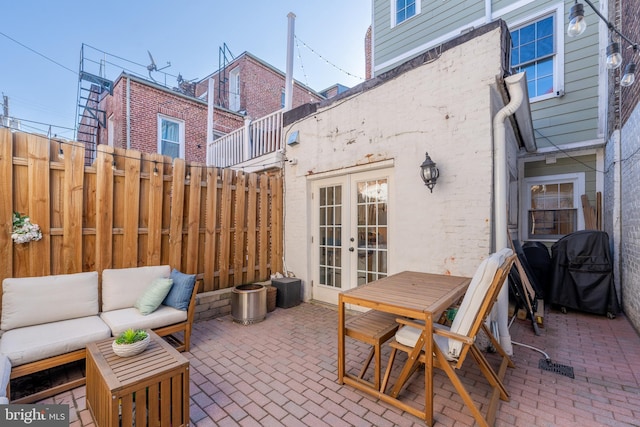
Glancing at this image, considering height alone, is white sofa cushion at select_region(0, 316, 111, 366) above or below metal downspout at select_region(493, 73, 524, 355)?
below

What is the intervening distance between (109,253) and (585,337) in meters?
6.21

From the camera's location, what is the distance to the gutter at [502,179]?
311 centimetres

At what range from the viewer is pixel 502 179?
3096 mm

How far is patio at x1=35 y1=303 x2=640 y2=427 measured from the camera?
2146 mm

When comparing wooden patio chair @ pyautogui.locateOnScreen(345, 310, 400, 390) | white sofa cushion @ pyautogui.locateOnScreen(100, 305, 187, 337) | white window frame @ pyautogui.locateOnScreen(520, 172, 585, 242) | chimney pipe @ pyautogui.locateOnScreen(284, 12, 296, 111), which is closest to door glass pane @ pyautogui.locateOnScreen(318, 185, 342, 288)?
wooden patio chair @ pyautogui.locateOnScreen(345, 310, 400, 390)

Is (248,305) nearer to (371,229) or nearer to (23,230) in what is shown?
(371,229)

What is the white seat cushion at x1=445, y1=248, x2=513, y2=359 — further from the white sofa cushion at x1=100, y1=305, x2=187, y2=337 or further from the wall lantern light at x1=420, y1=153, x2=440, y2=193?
the white sofa cushion at x1=100, y1=305, x2=187, y2=337

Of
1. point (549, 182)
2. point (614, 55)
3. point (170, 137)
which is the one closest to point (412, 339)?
point (614, 55)

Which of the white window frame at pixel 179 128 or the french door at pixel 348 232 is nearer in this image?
the french door at pixel 348 232

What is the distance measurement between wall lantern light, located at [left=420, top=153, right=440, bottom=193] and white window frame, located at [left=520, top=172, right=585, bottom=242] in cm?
372

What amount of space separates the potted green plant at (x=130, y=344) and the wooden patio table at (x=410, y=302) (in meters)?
1.63

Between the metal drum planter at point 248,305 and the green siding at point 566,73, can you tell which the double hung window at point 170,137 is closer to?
the metal drum planter at point 248,305

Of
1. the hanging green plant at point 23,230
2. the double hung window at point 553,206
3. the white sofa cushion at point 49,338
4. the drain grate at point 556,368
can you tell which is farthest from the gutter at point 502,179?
the hanging green plant at point 23,230

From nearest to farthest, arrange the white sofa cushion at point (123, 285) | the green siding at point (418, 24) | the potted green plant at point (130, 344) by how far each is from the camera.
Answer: the potted green plant at point (130, 344) → the white sofa cushion at point (123, 285) → the green siding at point (418, 24)
